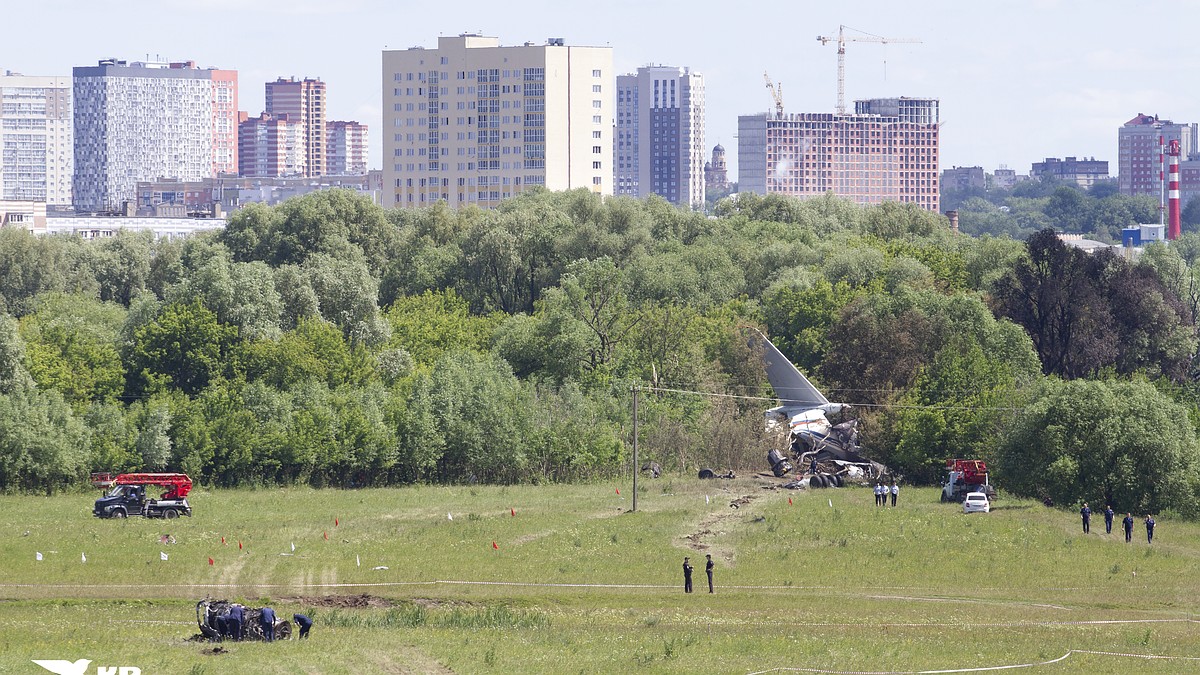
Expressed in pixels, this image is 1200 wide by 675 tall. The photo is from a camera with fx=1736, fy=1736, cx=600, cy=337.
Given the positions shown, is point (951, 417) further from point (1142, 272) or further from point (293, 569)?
point (293, 569)

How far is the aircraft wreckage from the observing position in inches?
2997

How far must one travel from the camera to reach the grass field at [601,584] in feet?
121

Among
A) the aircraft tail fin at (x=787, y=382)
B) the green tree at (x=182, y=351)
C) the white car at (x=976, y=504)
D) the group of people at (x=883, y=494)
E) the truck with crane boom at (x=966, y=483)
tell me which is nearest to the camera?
the white car at (x=976, y=504)

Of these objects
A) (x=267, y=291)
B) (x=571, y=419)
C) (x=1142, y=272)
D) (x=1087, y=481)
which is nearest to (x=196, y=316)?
(x=267, y=291)

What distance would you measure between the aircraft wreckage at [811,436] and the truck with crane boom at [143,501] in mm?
26075

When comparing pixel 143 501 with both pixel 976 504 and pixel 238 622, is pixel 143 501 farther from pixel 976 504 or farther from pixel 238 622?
pixel 976 504

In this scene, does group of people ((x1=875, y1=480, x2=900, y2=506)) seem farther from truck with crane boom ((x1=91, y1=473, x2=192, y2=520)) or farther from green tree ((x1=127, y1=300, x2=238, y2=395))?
green tree ((x1=127, y1=300, x2=238, y2=395))

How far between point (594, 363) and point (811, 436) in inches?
608

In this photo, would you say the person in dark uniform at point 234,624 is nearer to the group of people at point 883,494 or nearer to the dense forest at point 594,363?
the group of people at point 883,494

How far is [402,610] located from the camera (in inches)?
1709

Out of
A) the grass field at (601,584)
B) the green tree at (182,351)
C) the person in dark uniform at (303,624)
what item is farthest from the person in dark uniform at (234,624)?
the green tree at (182,351)

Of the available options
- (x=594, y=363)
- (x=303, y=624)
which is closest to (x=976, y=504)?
(x=303, y=624)

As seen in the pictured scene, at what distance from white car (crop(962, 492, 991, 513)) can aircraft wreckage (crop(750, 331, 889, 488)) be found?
38.7 feet

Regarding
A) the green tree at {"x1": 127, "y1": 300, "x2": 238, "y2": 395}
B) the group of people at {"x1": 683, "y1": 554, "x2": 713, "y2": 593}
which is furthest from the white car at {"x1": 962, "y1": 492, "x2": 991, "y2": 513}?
the green tree at {"x1": 127, "y1": 300, "x2": 238, "y2": 395}
